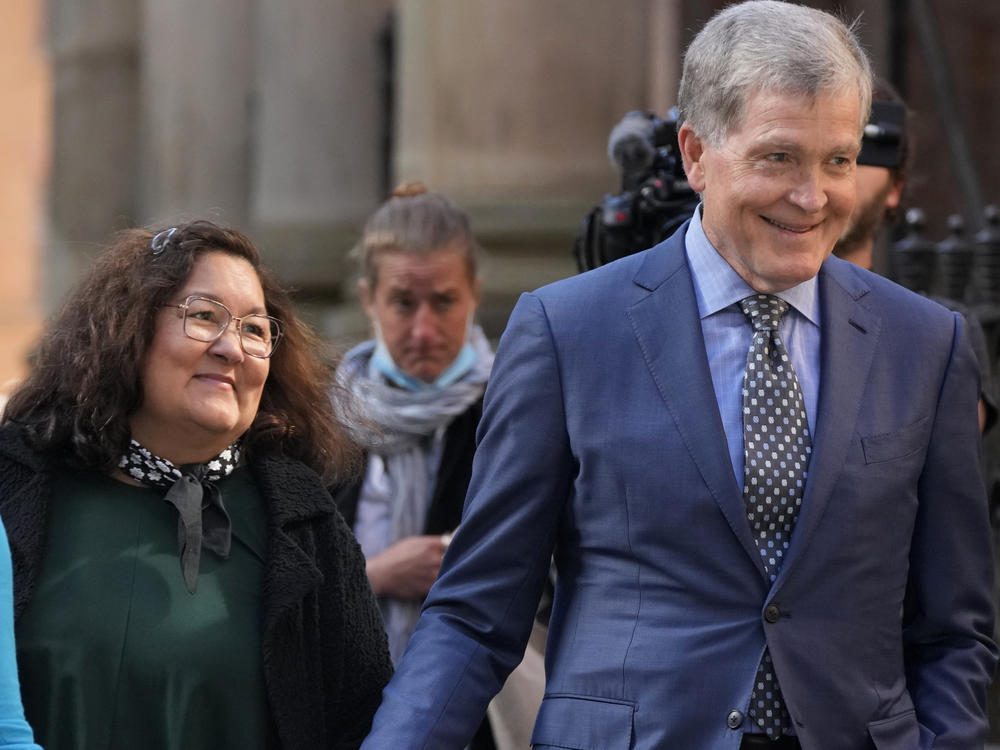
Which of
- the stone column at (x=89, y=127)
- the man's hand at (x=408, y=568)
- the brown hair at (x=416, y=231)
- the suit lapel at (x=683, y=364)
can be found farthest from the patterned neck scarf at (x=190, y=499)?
the stone column at (x=89, y=127)

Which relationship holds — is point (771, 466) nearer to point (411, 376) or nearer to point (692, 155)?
point (692, 155)

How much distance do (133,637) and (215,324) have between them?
22.3 inches

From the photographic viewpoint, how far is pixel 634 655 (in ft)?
9.41

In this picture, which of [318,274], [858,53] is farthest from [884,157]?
[318,274]

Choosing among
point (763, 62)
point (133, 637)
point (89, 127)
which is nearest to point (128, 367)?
point (133, 637)

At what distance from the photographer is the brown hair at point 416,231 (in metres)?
4.66

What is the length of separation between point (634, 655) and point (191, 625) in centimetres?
77

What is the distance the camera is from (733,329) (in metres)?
3.00

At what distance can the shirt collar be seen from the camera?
9.84ft

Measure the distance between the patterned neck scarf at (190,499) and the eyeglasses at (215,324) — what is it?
0.22 m

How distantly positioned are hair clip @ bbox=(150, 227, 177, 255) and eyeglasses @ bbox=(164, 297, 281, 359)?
12cm

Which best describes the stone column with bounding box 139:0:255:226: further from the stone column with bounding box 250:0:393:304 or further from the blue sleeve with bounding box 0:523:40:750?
the blue sleeve with bounding box 0:523:40:750

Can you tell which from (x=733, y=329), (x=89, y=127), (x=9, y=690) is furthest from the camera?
(x=89, y=127)

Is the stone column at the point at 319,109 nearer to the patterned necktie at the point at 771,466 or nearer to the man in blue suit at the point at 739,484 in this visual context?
the man in blue suit at the point at 739,484
